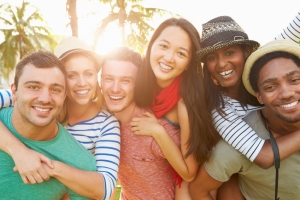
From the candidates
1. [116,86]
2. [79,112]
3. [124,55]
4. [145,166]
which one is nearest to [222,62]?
[124,55]

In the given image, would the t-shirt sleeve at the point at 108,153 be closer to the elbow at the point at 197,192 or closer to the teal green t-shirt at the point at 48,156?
the teal green t-shirt at the point at 48,156

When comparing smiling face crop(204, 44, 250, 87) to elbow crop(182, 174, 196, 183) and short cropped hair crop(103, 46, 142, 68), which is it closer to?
short cropped hair crop(103, 46, 142, 68)

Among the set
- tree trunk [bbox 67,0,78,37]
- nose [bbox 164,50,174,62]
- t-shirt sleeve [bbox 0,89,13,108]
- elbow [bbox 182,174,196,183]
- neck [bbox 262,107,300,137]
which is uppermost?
tree trunk [bbox 67,0,78,37]

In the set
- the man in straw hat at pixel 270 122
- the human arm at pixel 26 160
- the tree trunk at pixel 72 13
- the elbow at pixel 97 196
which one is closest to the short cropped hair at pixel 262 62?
the man in straw hat at pixel 270 122

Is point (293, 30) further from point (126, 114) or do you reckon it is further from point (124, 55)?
point (126, 114)

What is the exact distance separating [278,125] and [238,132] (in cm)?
48

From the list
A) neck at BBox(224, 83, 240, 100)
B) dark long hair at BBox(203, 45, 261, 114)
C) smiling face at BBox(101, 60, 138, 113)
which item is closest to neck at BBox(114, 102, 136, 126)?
smiling face at BBox(101, 60, 138, 113)

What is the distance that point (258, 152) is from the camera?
9.75 ft

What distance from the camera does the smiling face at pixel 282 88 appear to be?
3.04 meters

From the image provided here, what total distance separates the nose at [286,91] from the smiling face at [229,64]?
634 mm

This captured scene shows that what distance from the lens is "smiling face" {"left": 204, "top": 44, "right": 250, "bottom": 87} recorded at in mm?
3590

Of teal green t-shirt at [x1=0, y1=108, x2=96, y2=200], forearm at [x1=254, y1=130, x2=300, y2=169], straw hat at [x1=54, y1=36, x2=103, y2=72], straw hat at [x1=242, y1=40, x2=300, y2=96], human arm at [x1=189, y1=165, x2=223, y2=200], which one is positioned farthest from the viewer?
straw hat at [x1=54, y1=36, x2=103, y2=72]

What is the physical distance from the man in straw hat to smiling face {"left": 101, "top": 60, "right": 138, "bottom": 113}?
116cm

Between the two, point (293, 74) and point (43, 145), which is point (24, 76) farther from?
point (293, 74)
